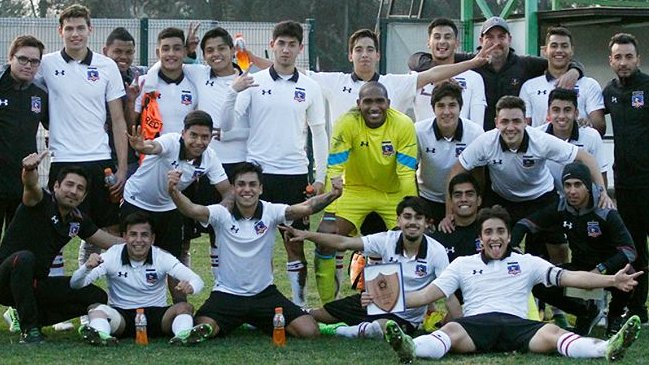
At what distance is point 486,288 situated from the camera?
8.12m

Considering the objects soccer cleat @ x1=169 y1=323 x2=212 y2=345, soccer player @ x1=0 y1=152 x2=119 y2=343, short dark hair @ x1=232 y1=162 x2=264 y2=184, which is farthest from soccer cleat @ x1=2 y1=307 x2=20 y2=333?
short dark hair @ x1=232 y1=162 x2=264 y2=184

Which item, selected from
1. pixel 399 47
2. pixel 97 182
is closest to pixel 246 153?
pixel 97 182

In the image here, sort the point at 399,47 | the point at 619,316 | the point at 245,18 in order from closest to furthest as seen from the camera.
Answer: the point at 619,316
the point at 399,47
the point at 245,18

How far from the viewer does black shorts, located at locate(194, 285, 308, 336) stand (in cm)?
862

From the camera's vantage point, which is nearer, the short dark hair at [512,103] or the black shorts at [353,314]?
the black shorts at [353,314]

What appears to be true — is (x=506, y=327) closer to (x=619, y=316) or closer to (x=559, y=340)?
(x=559, y=340)

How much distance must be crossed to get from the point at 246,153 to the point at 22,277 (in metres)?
2.16

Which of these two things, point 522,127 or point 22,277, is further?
point 522,127

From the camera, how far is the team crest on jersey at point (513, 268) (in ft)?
26.7

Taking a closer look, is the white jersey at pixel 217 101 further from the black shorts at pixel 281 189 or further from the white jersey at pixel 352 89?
the white jersey at pixel 352 89

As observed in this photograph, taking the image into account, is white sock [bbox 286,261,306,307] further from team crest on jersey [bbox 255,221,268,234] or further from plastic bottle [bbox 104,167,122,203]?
plastic bottle [bbox 104,167,122,203]

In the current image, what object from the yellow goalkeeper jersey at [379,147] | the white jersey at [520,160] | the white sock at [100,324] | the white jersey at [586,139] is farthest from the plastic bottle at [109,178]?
the white jersey at [586,139]

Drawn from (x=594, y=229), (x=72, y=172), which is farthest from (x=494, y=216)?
(x=72, y=172)

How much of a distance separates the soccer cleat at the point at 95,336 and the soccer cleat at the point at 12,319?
762mm
